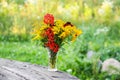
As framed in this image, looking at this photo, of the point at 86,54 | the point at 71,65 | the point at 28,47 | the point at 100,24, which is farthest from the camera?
the point at 100,24

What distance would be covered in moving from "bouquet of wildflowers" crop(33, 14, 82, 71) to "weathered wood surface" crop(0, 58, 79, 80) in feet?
0.81

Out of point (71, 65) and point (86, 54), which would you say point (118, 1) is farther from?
point (71, 65)

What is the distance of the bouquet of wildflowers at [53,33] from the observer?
5141mm

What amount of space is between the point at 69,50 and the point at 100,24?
2.12m

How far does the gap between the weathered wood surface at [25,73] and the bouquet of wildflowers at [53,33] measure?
9.7 inches

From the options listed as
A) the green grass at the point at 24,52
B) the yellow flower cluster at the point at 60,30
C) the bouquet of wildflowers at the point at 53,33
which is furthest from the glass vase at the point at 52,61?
the green grass at the point at 24,52

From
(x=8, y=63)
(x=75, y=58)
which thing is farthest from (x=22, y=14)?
(x=8, y=63)

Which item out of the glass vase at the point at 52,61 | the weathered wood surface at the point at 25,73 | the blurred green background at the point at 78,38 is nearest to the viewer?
the weathered wood surface at the point at 25,73

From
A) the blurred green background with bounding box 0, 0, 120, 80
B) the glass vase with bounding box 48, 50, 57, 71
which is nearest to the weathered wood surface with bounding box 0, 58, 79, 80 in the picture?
the glass vase with bounding box 48, 50, 57, 71

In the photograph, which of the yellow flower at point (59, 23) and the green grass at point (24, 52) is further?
the green grass at point (24, 52)

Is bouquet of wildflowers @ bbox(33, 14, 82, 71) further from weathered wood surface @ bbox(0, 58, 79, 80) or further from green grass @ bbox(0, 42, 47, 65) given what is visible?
green grass @ bbox(0, 42, 47, 65)

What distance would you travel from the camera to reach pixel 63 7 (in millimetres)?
12344

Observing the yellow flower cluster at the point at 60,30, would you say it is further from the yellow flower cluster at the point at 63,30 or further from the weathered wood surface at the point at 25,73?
the weathered wood surface at the point at 25,73

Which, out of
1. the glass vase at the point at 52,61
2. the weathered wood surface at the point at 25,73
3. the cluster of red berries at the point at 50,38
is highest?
the cluster of red berries at the point at 50,38
